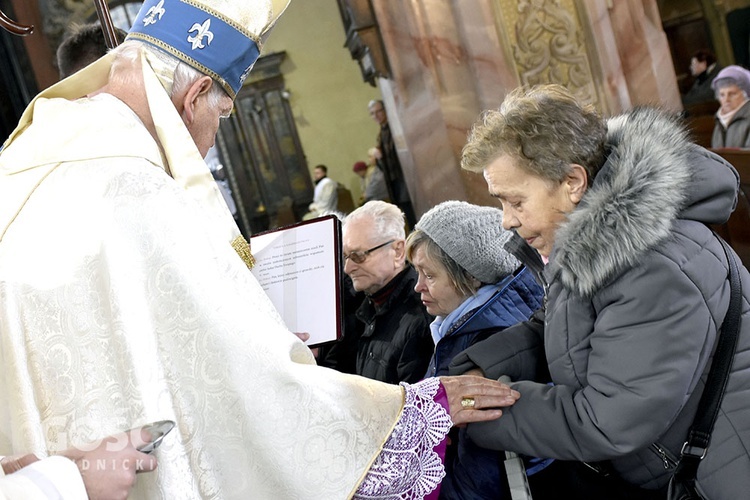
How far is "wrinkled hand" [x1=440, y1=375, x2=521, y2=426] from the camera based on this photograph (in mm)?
2119

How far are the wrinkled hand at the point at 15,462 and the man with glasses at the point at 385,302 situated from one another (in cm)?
169

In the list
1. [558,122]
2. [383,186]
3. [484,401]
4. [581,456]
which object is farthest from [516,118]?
[383,186]

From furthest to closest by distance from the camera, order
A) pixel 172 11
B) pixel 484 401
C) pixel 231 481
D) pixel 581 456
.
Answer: pixel 172 11, pixel 484 401, pixel 581 456, pixel 231 481

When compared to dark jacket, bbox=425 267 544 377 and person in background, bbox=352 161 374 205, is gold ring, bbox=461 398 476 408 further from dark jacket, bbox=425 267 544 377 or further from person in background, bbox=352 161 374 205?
person in background, bbox=352 161 374 205

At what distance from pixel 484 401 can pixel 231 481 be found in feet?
2.22

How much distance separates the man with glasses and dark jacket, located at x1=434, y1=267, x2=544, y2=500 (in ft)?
1.45

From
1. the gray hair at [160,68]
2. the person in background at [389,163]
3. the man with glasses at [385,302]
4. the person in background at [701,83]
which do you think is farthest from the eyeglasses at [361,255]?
the person in background at [701,83]

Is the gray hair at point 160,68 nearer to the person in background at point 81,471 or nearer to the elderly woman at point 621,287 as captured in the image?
the elderly woman at point 621,287

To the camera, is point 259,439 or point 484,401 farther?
point 484,401

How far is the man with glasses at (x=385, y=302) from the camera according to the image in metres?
3.23

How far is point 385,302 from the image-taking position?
3469 millimetres

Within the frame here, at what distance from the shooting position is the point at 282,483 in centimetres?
188

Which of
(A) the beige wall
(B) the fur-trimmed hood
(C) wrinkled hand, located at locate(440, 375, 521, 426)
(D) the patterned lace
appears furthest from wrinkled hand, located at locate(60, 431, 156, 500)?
(A) the beige wall

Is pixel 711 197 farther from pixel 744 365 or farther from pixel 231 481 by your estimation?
pixel 231 481
